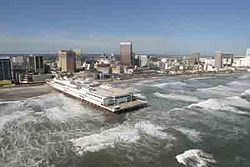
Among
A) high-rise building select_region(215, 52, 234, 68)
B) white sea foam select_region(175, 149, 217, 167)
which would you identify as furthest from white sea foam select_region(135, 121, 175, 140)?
high-rise building select_region(215, 52, 234, 68)

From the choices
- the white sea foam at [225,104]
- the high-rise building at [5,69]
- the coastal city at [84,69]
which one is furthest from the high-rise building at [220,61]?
the high-rise building at [5,69]

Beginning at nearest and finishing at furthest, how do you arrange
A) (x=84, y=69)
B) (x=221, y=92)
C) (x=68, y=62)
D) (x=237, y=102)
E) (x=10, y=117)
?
(x=10, y=117), (x=237, y=102), (x=221, y=92), (x=68, y=62), (x=84, y=69)

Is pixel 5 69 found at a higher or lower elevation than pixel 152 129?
higher

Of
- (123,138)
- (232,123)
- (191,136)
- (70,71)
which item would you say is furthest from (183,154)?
(70,71)

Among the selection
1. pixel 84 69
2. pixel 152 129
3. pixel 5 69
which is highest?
pixel 5 69

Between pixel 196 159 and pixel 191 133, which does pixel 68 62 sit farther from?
pixel 196 159

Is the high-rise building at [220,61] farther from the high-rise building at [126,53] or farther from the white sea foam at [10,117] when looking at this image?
the white sea foam at [10,117]

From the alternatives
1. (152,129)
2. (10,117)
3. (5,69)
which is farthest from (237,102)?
(5,69)
